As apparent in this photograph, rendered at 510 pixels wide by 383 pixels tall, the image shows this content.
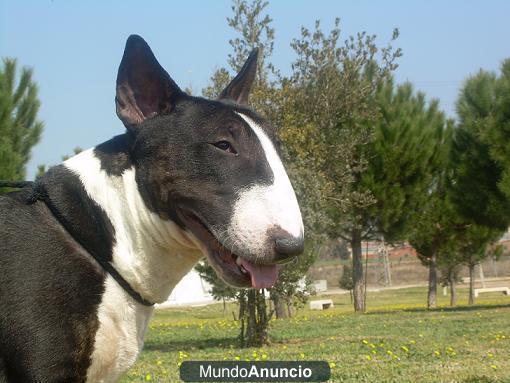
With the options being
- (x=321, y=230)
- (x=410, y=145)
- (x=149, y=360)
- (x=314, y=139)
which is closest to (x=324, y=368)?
(x=149, y=360)

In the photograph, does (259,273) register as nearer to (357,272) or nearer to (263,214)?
(263,214)

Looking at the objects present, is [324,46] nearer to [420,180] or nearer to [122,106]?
[420,180]

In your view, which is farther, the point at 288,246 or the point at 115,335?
the point at 115,335

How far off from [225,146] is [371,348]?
874 cm

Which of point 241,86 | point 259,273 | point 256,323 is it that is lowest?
point 256,323

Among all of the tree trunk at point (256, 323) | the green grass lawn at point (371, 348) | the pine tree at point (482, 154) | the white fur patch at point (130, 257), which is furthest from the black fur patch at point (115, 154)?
the pine tree at point (482, 154)

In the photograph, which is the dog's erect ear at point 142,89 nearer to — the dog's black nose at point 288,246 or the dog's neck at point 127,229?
the dog's neck at point 127,229

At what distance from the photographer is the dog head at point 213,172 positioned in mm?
1899

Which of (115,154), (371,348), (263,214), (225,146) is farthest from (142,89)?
(371,348)

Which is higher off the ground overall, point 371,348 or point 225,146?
point 225,146

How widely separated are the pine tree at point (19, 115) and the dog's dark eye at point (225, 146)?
11.9 meters

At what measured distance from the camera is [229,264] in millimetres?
2035

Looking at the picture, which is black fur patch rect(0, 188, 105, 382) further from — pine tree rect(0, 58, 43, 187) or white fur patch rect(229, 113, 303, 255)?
pine tree rect(0, 58, 43, 187)

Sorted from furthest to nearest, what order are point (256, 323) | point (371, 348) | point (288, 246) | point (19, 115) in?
point (19, 115) < point (256, 323) < point (371, 348) < point (288, 246)
